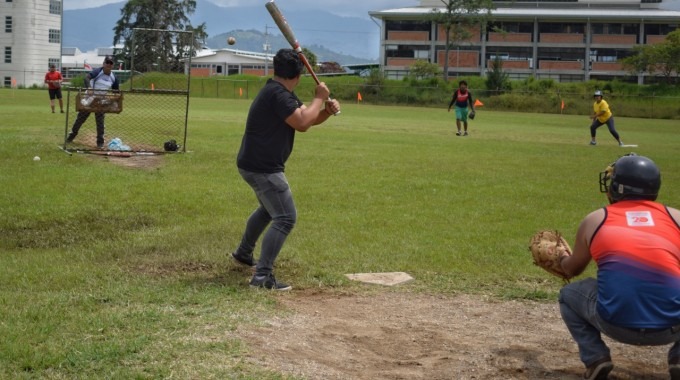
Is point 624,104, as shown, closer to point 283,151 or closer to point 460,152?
point 460,152

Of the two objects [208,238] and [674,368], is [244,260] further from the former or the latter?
[674,368]

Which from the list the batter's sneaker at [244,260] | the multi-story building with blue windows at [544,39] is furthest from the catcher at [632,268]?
the multi-story building with blue windows at [544,39]

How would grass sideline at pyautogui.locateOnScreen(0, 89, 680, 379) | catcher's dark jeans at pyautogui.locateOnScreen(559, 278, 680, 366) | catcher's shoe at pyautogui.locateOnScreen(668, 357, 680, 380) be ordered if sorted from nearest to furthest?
1. catcher's dark jeans at pyautogui.locateOnScreen(559, 278, 680, 366)
2. catcher's shoe at pyautogui.locateOnScreen(668, 357, 680, 380)
3. grass sideline at pyautogui.locateOnScreen(0, 89, 680, 379)

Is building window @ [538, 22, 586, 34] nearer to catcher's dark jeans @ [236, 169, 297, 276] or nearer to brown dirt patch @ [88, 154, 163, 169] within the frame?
brown dirt patch @ [88, 154, 163, 169]

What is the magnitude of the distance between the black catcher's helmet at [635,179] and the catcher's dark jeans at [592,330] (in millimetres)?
626

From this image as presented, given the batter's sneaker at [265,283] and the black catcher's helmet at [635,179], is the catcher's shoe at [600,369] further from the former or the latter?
the batter's sneaker at [265,283]

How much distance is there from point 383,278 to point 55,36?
4230 inches

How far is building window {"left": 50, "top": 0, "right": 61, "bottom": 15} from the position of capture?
349ft

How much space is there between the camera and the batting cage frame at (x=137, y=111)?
1764 cm

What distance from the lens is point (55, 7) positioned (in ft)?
353

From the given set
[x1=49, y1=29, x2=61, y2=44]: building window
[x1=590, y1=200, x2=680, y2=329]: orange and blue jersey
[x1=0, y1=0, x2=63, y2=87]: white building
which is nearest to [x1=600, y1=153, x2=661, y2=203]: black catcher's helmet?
[x1=590, y1=200, x2=680, y2=329]: orange and blue jersey

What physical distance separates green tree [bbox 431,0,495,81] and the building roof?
3.50 m

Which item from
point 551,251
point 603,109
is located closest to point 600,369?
point 551,251

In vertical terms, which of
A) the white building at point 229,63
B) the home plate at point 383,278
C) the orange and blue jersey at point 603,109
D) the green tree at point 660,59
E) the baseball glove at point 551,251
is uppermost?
the white building at point 229,63
